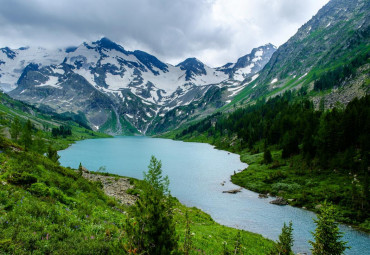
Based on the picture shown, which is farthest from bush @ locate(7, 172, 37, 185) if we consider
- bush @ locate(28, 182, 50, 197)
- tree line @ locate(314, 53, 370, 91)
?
tree line @ locate(314, 53, 370, 91)

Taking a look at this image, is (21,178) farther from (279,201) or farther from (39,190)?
(279,201)

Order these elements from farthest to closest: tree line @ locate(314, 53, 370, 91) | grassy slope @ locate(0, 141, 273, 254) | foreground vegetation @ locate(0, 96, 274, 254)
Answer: tree line @ locate(314, 53, 370, 91) → grassy slope @ locate(0, 141, 273, 254) → foreground vegetation @ locate(0, 96, 274, 254)

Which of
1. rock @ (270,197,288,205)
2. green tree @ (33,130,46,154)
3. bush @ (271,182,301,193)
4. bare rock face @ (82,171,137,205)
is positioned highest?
green tree @ (33,130,46,154)

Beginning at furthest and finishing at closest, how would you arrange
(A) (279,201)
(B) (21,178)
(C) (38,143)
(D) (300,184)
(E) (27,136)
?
(C) (38,143), (E) (27,136), (D) (300,184), (A) (279,201), (B) (21,178)

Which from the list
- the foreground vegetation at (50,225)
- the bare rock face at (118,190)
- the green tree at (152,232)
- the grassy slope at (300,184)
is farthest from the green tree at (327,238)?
the bare rock face at (118,190)

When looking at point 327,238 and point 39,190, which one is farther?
point 39,190

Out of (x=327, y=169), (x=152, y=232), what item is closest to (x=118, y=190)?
(x=152, y=232)

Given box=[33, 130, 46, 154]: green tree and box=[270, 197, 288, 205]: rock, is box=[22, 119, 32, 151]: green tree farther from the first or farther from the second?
box=[270, 197, 288, 205]: rock

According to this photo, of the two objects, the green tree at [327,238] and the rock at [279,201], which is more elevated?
the green tree at [327,238]

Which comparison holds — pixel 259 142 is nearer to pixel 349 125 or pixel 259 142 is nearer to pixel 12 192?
pixel 349 125

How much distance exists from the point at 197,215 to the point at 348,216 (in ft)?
80.6

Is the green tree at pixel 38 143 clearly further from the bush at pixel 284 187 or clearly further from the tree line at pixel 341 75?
the tree line at pixel 341 75

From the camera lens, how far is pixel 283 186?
46562 millimetres

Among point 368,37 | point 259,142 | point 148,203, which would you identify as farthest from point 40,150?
point 368,37
